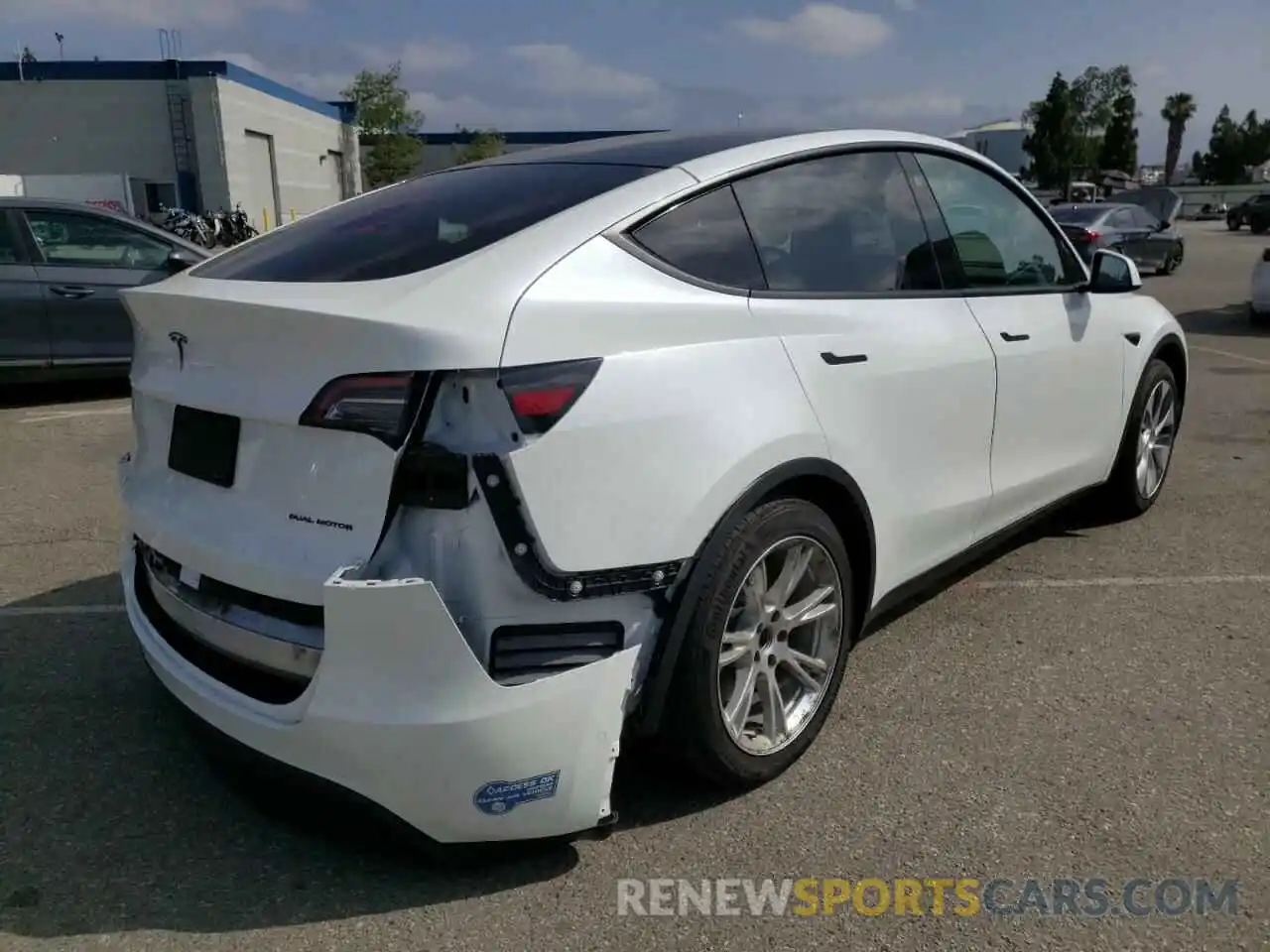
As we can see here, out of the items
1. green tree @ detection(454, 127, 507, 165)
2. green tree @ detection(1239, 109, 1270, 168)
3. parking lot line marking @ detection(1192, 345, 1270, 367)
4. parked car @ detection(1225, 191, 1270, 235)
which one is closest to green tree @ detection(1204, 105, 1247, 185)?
green tree @ detection(1239, 109, 1270, 168)

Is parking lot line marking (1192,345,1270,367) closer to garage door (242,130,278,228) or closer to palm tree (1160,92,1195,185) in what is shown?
garage door (242,130,278,228)

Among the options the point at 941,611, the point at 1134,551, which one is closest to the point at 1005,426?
the point at 941,611

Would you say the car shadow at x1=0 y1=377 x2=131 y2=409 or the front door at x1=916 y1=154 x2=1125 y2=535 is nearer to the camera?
the front door at x1=916 y1=154 x2=1125 y2=535

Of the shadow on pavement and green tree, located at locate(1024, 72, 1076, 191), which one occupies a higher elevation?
green tree, located at locate(1024, 72, 1076, 191)

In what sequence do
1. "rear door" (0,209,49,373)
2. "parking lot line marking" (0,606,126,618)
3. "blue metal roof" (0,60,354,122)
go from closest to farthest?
"parking lot line marking" (0,606,126,618) < "rear door" (0,209,49,373) < "blue metal roof" (0,60,354,122)

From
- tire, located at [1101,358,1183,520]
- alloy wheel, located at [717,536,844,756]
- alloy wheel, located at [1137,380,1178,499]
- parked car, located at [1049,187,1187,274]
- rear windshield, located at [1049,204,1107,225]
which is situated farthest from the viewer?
parked car, located at [1049,187,1187,274]

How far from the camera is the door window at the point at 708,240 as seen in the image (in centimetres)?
268

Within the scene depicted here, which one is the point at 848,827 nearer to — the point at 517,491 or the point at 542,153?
the point at 517,491

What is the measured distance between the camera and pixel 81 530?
5.16m

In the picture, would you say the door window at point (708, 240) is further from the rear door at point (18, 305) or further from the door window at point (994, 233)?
the rear door at point (18, 305)

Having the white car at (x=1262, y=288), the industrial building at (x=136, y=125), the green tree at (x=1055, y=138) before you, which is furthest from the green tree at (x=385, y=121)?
the white car at (x=1262, y=288)

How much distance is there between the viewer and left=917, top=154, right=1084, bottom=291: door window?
147 inches

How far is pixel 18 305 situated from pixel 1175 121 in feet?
373

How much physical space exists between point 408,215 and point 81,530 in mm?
3160
